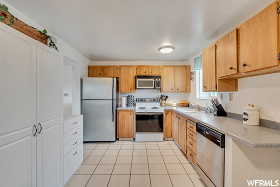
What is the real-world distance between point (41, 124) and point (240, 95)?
8.86 ft

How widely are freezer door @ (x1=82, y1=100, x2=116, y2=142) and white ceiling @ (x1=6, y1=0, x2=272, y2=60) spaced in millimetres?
1547

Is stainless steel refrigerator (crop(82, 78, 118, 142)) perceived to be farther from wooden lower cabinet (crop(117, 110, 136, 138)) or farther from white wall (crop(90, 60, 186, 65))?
white wall (crop(90, 60, 186, 65))

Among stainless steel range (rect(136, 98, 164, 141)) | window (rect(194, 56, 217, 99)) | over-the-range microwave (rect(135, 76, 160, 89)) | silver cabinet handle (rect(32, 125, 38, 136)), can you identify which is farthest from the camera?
over-the-range microwave (rect(135, 76, 160, 89))

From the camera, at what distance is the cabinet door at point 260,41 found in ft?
4.41

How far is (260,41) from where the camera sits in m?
1.50

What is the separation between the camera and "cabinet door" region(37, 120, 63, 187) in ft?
5.04

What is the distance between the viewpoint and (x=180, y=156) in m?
3.08

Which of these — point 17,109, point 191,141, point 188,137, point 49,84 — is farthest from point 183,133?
point 17,109

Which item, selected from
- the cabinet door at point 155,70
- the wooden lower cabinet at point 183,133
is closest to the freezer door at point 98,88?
the cabinet door at point 155,70

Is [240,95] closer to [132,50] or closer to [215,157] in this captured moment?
[215,157]

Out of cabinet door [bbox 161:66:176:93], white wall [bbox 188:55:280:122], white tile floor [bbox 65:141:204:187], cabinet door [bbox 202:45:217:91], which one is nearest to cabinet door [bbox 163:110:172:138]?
white tile floor [bbox 65:141:204:187]

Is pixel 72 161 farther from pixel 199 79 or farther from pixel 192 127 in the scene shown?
pixel 199 79

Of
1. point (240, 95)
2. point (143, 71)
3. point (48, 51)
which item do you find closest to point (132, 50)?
point (143, 71)

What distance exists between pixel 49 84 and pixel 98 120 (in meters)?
2.30
